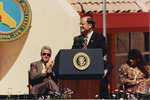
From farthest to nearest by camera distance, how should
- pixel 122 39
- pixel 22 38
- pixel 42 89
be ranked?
pixel 122 39, pixel 22 38, pixel 42 89

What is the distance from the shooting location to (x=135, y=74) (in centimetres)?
979

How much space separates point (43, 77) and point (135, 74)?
1.72 m

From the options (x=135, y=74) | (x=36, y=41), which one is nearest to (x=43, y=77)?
(x=135, y=74)

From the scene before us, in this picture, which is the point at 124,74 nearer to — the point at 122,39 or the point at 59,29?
the point at 59,29

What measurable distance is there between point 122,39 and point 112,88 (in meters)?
1.52

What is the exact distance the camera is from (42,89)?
31.5ft

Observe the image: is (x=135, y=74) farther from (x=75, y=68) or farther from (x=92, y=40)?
(x=75, y=68)

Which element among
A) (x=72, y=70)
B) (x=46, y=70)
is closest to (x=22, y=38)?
(x=46, y=70)

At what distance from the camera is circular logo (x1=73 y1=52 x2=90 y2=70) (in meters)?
7.64

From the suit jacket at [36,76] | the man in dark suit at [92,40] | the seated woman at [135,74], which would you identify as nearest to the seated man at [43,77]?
the suit jacket at [36,76]

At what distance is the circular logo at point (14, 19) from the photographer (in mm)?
11344

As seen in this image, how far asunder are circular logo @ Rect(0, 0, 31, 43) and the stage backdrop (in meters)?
0.16

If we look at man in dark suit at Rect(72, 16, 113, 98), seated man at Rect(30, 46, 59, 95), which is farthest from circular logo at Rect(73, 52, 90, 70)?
seated man at Rect(30, 46, 59, 95)

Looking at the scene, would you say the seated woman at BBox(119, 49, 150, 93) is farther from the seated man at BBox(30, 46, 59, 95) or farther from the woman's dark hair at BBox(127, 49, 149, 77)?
the seated man at BBox(30, 46, 59, 95)
